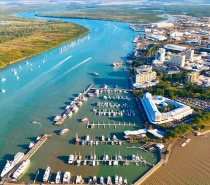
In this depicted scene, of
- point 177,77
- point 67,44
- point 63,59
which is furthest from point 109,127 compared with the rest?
point 67,44

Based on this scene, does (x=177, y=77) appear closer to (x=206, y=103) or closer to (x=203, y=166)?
(x=206, y=103)

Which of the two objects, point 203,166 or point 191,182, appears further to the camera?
point 203,166

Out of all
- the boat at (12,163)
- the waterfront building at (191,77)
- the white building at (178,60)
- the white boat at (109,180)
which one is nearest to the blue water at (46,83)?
the boat at (12,163)

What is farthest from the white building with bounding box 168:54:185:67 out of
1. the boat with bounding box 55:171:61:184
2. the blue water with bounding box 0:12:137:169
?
the boat with bounding box 55:171:61:184

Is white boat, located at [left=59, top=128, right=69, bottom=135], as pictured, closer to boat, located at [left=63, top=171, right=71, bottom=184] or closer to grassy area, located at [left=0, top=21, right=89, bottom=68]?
boat, located at [left=63, top=171, right=71, bottom=184]

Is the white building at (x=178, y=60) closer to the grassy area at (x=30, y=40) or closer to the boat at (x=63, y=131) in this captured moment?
the boat at (x=63, y=131)

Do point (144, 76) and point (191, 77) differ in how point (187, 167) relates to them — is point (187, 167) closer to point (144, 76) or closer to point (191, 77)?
point (144, 76)
